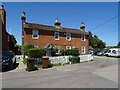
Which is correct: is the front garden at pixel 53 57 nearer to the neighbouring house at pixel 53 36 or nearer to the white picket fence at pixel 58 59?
the white picket fence at pixel 58 59

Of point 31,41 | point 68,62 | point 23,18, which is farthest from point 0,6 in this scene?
point 68,62

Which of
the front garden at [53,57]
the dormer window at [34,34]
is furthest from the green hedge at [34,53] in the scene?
the dormer window at [34,34]

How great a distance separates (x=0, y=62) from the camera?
1052 centimetres

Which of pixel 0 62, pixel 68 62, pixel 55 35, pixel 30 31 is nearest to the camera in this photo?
pixel 0 62

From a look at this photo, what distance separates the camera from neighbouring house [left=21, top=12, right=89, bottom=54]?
18586 millimetres

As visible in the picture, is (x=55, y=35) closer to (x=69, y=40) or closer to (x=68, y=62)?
(x=69, y=40)

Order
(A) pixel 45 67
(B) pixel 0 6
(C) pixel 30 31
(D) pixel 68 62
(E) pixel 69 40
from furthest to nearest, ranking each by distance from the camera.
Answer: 1. (E) pixel 69 40
2. (B) pixel 0 6
3. (C) pixel 30 31
4. (D) pixel 68 62
5. (A) pixel 45 67

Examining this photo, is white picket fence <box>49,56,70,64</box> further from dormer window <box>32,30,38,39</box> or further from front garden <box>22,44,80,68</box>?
dormer window <box>32,30,38,39</box>

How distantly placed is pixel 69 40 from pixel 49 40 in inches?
184

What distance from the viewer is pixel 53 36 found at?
20828mm

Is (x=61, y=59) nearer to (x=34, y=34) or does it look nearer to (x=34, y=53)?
(x=34, y=53)

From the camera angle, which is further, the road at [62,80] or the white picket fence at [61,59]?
the white picket fence at [61,59]

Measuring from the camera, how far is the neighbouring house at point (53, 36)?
18586mm

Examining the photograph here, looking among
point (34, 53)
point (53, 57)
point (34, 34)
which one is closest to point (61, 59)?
point (53, 57)
